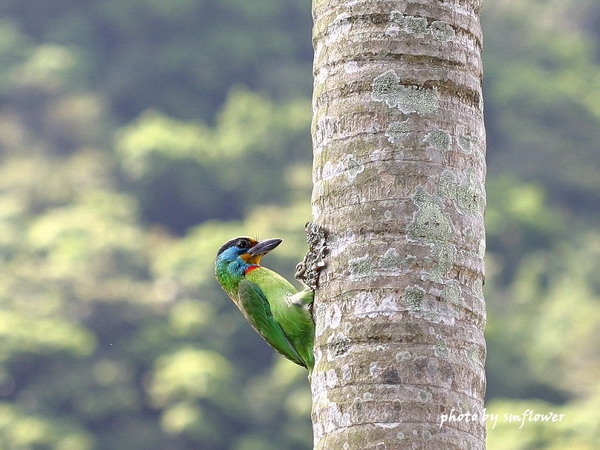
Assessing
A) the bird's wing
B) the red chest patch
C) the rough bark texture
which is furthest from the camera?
the red chest patch

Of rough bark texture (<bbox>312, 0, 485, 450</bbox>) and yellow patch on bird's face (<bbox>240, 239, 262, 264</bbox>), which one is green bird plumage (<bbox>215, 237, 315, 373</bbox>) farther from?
rough bark texture (<bbox>312, 0, 485, 450</bbox>)

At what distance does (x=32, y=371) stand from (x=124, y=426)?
4.10 metres

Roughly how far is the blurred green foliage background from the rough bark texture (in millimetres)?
37721

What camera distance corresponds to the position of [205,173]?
251ft

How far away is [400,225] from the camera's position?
528 cm

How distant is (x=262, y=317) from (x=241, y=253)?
48 centimetres

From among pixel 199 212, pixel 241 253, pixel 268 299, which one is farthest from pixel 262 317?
pixel 199 212

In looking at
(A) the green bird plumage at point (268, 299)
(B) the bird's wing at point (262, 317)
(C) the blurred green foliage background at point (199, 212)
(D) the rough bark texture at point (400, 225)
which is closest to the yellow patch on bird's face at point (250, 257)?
(A) the green bird plumage at point (268, 299)

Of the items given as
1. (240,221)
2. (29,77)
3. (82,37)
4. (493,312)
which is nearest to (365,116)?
(493,312)

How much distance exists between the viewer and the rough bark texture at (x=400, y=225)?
203 inches

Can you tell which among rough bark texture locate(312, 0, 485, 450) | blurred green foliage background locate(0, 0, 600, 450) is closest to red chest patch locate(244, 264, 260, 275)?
rough bark texture locate(312, 0, 485, 450)

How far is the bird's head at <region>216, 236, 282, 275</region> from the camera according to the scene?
8188 millimetres

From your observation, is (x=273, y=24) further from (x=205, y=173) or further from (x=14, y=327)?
(x=14, y=327)

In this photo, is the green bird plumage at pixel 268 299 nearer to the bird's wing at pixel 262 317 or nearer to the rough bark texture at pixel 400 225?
the bird's wing at pixel 262 317
